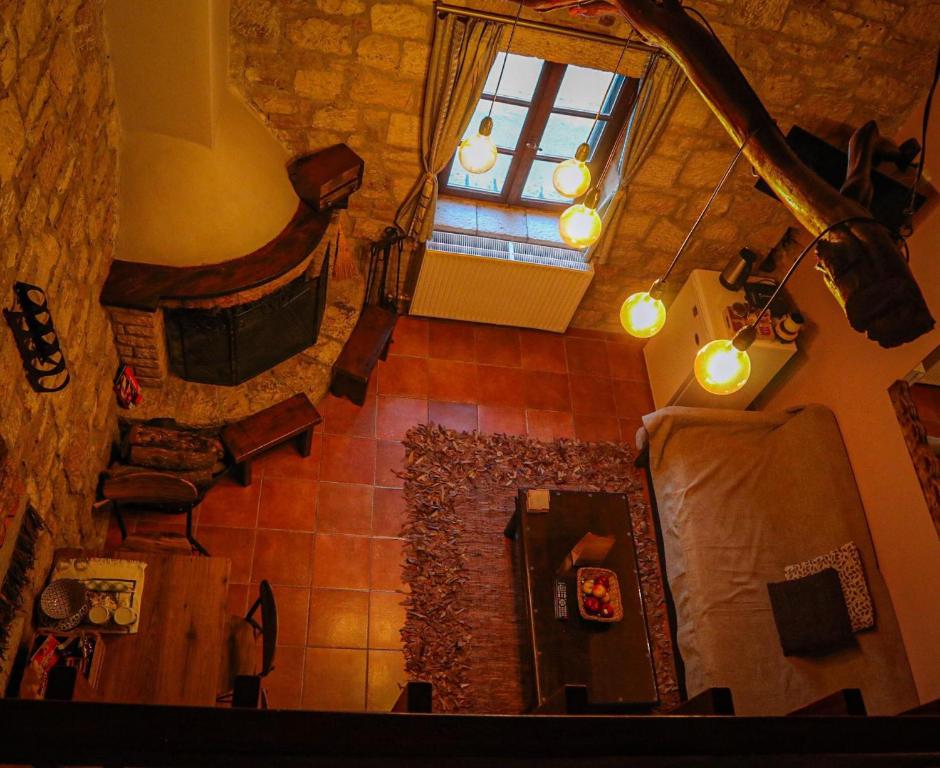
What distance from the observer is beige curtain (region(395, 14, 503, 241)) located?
476cm

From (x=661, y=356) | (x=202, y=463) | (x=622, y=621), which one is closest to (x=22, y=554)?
(x=202, y=463)

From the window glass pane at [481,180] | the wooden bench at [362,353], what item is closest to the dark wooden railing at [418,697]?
the wooden bench at [362,353]

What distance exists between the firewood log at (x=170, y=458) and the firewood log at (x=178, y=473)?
0.09 ft

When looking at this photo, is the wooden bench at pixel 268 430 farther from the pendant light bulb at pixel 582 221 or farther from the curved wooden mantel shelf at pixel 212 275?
the pendant light bulb at pixel 582 221

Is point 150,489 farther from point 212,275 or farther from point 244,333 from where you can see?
point 212,275

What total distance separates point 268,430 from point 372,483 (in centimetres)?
80

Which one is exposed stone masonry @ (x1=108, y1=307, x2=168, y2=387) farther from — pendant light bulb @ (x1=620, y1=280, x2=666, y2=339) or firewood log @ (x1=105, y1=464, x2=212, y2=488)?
pendant light bulb @ (x1=620, y1=280, x2=666, y2=339)

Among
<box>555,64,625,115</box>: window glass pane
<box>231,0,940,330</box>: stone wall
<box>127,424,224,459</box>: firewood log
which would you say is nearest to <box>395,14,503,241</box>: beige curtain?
<box>231,0,940,330</box>: stone wall

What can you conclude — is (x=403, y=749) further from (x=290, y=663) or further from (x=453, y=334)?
(x=453, y=334)

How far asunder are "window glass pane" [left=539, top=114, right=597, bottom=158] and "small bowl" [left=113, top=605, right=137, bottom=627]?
4008 mm

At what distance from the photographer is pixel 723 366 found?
10.1 feet

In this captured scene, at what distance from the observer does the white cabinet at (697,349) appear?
5684mm

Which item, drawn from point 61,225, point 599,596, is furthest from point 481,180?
point 61,225

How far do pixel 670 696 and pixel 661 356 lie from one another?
103 inches
